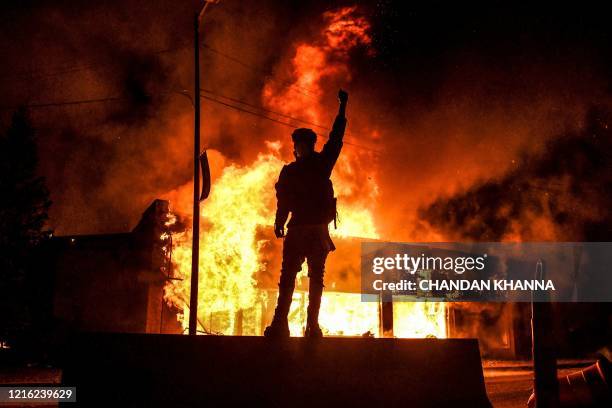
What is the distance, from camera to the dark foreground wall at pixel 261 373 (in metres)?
4.20

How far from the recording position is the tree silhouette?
24.7m

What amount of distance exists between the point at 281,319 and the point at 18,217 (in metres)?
29.0

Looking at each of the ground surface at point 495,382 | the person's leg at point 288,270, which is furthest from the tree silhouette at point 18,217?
the person's leg at point 288,270

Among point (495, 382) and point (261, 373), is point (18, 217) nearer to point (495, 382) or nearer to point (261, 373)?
point (495, 382)

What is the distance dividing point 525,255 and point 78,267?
25.4 metres

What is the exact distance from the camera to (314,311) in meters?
5.39

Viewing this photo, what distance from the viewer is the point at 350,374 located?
4.58 meters

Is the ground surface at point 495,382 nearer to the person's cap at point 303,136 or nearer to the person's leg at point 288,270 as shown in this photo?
the person's leg at point 288,270

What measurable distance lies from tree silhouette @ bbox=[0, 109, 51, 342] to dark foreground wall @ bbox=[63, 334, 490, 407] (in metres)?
22.8

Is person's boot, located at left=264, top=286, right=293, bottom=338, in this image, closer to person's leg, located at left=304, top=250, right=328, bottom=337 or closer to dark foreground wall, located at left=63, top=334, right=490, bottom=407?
person's leg, located at left=304, top=250, right=328, bottom=337

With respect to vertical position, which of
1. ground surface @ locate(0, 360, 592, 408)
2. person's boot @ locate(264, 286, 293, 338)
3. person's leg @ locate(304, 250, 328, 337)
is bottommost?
ground surface @ locate(0, 360, 592, 408)

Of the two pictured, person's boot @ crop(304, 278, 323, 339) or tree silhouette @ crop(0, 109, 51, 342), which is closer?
person's boot @ crop(304, 278, 323, 339)

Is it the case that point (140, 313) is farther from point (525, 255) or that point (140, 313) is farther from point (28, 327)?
point (525, 255)

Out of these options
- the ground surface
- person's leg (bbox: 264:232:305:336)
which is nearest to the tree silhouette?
the ground surface
